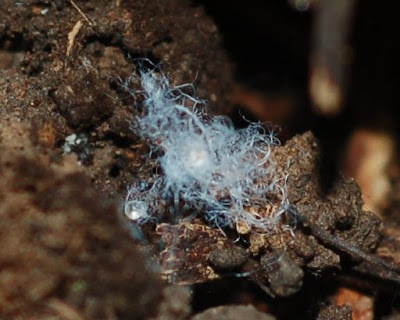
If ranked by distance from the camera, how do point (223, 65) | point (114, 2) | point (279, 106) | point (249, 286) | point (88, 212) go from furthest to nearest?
point (279, 106)
point (223, 65)
point (114, 2)
point (249, 286)
point (88, 212)

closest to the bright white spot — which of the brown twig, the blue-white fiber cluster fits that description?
the blue-white fiber cluster

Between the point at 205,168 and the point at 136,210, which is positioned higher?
the point at 205,168

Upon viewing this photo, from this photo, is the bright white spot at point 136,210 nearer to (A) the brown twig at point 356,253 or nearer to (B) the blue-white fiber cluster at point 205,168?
(B) the blue-white fiber cluster at point 205,168

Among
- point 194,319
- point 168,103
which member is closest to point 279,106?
point 168,103

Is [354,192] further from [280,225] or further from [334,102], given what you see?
[334,102]

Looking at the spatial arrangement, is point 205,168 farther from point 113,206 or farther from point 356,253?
point 356,253

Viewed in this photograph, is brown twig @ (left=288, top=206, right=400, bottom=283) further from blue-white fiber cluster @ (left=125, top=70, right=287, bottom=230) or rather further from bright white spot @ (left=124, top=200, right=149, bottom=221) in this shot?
bright white spot @ (left=124, top=200, right=149, bottom=221)

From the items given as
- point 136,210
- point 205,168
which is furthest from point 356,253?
point 136,210
